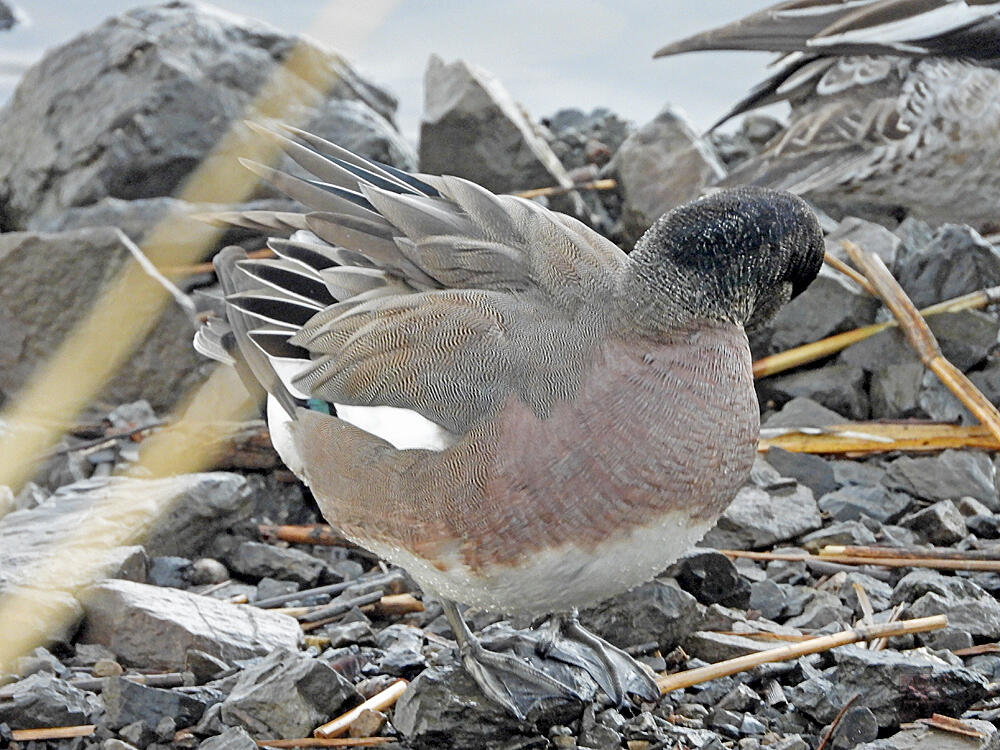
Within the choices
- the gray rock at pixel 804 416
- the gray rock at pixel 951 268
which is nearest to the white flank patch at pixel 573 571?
the gray rock at pixel 804 416

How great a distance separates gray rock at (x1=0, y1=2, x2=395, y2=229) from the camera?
16.6 ft

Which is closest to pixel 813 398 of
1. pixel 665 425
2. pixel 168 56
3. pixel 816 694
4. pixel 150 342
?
pixel 816 694

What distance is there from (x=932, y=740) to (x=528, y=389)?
939 mm

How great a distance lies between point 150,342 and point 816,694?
8.42 ft

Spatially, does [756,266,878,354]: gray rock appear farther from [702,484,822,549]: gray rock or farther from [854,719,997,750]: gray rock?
[854,719,997,750]: gray rock

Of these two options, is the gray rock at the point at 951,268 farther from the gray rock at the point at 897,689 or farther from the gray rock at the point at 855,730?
the gray rock at the point at 855,730

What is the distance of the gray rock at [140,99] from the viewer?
506cm

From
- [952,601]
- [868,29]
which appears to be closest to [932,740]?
[952,601]

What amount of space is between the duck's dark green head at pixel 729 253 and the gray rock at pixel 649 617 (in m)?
0.70

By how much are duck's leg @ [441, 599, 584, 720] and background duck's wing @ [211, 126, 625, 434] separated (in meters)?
0.49

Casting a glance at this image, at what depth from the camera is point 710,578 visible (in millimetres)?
2787

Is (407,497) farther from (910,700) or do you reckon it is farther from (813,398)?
(813,398)

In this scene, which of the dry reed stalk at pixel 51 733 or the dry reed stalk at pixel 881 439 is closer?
the dry reed stalk at pixel 51 733

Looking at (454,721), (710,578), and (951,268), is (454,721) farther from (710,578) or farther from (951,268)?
(951,268)
